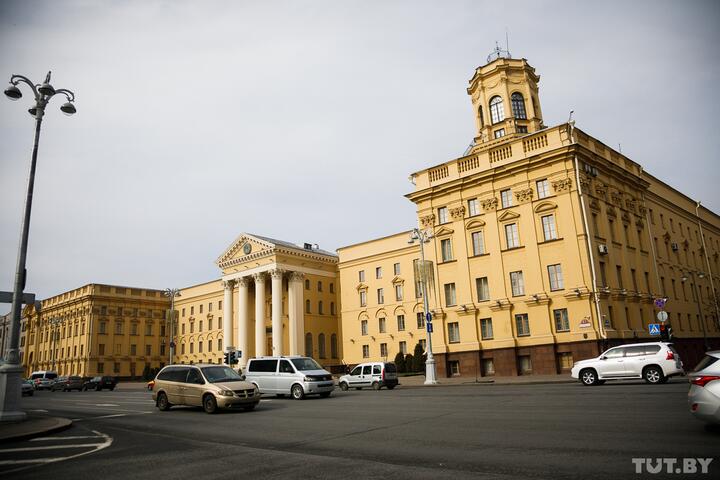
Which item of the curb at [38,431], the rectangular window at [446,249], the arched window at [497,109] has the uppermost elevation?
the arched window at [497,109]

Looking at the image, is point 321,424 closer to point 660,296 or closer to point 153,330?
point 660,296

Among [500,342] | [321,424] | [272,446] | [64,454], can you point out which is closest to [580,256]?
[500,342]

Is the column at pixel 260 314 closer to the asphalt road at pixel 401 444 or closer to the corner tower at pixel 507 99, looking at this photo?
the corner tower at pixel 507 99

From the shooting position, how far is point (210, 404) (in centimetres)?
1648

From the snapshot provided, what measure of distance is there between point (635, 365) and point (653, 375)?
2.28ft

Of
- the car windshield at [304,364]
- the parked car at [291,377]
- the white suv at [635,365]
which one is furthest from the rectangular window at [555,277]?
the car windshield at [304,364]

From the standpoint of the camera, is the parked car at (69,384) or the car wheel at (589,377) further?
the parked car at (69,384)

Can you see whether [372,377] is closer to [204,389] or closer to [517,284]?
[517,284]

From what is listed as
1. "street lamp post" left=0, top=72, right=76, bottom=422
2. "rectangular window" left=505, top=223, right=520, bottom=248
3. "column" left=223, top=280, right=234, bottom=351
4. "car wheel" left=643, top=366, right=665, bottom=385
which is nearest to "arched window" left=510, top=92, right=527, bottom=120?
"rectangular window" left=505, top=223, right=520, bottom=248

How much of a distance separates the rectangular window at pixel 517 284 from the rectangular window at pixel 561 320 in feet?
8.45

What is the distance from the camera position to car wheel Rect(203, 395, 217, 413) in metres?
16.4

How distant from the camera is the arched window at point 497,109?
41031mm

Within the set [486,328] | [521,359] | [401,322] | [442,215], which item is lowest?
[521,359]

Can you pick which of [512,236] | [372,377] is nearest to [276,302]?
[372,377]
